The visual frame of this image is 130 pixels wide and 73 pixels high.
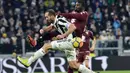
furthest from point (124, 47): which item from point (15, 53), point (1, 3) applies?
point (1, 3)

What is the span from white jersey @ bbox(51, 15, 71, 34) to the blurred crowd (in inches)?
352

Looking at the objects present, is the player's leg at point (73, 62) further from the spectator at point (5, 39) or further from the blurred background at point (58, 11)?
the spectator at point (5, 39)

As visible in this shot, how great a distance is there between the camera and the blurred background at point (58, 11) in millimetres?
22453

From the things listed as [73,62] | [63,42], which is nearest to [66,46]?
[63,42]

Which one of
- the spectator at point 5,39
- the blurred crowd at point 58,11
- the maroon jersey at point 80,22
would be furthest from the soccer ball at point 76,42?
the blurred crowd at point 58,11

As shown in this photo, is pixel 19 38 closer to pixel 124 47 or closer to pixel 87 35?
pixel 124 47

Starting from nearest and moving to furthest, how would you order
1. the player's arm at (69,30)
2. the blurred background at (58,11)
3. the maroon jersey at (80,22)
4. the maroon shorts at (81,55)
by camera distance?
1. the player's arm at (69,30)
2. the maroon jersey at (80,22)
3. the maroon shorts at (81,55)
4. the blurred background at (58,11)

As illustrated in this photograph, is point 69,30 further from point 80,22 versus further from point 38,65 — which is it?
point 38,65

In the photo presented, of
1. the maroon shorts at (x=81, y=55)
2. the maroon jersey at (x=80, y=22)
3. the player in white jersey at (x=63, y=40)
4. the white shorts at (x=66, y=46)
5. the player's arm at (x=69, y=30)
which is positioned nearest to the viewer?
the player's arm at (x=69, y=30)

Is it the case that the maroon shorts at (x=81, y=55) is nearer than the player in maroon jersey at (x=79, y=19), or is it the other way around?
the player in maroon jersey at (x=79, y=19)

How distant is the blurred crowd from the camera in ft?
80.7

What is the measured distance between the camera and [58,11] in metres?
26.7

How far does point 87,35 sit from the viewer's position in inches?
651

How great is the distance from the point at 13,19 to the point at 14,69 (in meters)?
5.25
